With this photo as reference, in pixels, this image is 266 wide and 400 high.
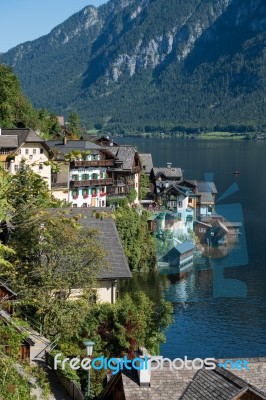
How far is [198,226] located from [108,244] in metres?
46.2

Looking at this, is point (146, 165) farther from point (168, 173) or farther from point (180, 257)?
point (180, 257)

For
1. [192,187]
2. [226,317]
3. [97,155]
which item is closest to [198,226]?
[192,187]

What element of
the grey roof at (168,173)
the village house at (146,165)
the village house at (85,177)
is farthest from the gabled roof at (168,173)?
the village house at (85,177)

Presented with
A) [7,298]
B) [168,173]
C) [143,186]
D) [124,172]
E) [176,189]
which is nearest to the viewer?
[7,298]

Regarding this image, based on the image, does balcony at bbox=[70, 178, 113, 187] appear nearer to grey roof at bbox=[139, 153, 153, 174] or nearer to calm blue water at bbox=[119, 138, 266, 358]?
calm blue water at bbox=[119, 138, 266, 358]

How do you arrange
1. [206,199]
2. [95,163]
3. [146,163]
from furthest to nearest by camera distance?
1. [146,163]
2. [206,199]
3. [95,163]

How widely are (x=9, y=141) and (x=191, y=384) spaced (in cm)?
3972

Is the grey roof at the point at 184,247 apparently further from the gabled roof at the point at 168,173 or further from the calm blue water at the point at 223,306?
the gabled roof at the point at 168,173

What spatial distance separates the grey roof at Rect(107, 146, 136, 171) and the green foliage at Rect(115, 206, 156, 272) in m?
7.37

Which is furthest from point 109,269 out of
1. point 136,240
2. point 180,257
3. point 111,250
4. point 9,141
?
point 180,257

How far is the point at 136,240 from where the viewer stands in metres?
58.2

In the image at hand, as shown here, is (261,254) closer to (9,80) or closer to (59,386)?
(9,80)

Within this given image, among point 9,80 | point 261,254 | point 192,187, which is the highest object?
point 9,80

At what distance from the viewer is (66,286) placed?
26.3 m
